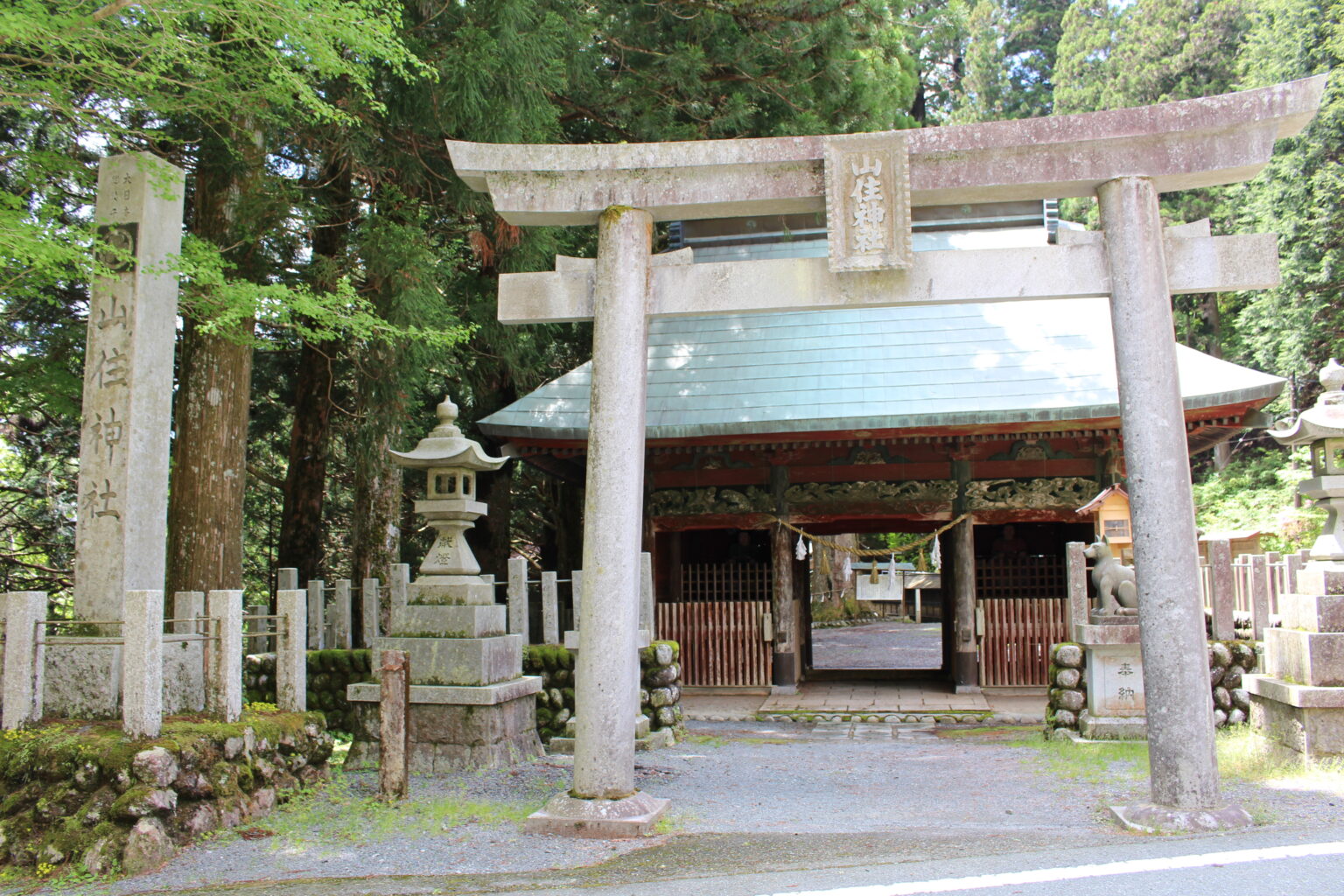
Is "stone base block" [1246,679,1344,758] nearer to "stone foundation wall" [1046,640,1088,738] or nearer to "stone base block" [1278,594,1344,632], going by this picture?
"stone base block" [1278,594,1344,632]

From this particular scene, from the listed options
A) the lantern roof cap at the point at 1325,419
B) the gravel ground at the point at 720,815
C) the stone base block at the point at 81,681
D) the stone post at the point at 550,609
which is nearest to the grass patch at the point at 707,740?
the gravel ground at the point at 720,815

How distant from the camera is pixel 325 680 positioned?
9594mm

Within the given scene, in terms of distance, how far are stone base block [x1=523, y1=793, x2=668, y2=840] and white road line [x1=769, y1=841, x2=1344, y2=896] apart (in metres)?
1.30

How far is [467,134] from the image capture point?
9531 mm

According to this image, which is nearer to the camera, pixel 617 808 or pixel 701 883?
pixel 701 883

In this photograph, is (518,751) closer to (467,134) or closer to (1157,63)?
(467,134)

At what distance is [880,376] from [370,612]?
6.61 meters

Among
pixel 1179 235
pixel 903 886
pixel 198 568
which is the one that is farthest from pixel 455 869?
pixel 1179 235

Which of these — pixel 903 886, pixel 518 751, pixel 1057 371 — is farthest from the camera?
pixel 1057 371

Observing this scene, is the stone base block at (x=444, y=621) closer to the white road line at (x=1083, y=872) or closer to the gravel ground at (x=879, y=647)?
the white road line at (x=1083, y=872)

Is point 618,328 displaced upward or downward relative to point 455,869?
upward

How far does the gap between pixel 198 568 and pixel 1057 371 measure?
9367mm

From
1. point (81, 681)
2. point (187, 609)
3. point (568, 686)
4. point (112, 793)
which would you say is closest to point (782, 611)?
point (568, 686)

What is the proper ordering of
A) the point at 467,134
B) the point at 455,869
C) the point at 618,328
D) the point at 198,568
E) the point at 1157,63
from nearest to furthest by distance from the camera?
the point at 455,869 → the point at 618,328 → the point at 198,568 → the point at 467,134 → the point at 1157,63
